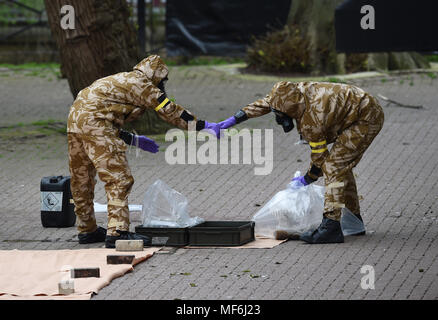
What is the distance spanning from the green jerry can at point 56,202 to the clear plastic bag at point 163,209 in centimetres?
112

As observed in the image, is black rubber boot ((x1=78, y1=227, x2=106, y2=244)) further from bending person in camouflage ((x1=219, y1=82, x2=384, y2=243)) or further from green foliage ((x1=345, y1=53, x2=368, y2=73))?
green foliage ((x1=345, y1=53, x2=368, y2=73))

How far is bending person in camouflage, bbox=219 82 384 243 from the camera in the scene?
333 inches

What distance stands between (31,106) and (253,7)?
20.3 ft

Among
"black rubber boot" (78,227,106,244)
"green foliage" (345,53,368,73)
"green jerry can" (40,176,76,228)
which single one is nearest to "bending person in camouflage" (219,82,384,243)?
"black rubber boot" (78,227,106,244)

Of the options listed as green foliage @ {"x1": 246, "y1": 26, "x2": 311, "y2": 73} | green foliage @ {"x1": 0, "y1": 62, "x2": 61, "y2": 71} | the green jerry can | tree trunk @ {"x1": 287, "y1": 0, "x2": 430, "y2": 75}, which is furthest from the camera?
green foliage @ {"x1": 0, "y1": 62, "x2": 61, "y2": 71}

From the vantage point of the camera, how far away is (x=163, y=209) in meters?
8.86

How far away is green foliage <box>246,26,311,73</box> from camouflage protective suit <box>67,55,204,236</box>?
10720mm

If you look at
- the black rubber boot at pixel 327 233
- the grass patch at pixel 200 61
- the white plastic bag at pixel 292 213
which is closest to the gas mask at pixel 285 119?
the white plastic bag at pixel 292 213

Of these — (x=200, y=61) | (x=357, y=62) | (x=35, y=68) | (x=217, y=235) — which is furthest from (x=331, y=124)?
(x=35, y=68)

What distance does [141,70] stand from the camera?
8.61 m

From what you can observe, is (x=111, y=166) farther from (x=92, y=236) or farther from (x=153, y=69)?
(x=153, y=69)

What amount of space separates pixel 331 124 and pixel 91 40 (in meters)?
5.88
